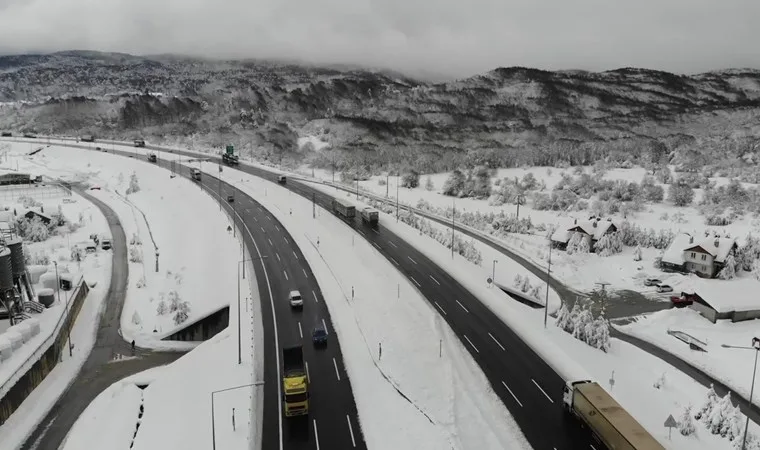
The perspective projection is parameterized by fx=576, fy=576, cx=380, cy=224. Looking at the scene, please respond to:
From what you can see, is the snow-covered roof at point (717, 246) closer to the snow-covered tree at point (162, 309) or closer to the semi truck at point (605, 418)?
the semi truck at point (605, 418)

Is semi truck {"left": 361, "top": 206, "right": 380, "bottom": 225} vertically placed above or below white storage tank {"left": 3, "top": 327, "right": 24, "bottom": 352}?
above

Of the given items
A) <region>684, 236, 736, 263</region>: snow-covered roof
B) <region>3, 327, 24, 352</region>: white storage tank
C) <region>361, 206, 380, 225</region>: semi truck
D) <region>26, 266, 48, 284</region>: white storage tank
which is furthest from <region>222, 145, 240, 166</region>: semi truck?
<region>684, 236, 736, 263</region>: snow-covered roof

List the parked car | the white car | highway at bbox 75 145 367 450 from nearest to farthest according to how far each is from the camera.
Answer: highway at bbox 75 145 367 450 → the white car → the parked car

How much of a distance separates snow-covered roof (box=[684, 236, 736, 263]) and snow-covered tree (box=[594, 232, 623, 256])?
31.1 ft

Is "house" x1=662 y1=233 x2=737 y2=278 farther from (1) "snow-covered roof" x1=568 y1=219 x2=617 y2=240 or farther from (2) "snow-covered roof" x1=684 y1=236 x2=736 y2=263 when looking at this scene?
(1) "snow-covered roof" x1=568 y1=219 x2=617 y2=240

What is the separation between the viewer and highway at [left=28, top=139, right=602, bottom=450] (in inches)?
1303

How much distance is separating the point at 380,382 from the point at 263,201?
205ft

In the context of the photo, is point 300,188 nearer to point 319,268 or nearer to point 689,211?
point 319,268

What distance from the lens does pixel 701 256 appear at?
7150 centimetres

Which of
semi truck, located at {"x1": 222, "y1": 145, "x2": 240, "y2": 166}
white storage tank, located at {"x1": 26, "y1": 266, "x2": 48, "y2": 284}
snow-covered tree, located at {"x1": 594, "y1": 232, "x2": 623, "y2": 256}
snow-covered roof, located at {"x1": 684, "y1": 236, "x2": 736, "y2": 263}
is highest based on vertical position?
semi truck, located at {"x1": 222, "y1": 145, "x2": 240, "y2": 166}

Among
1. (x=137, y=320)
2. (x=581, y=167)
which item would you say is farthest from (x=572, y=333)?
(x=581, y=167)

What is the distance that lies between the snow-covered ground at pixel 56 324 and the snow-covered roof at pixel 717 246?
226ft

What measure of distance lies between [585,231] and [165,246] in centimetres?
5858

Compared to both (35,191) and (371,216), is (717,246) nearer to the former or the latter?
(371,216)
